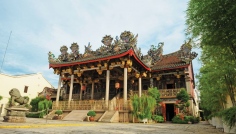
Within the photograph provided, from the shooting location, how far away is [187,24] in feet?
18.4

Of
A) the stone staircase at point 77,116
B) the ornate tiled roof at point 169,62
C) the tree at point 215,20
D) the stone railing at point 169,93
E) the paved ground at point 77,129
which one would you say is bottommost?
the stone staircase at point 77,116

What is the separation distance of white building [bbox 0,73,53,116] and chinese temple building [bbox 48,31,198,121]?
14201 millimetres

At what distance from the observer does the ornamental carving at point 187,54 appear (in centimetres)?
1670

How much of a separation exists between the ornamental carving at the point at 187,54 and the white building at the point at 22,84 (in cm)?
2673

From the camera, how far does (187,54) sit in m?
17.1

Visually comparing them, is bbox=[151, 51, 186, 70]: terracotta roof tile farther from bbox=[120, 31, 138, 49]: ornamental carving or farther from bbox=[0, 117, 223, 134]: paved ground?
bbox=[0, 117, 223, 134]: paved ground

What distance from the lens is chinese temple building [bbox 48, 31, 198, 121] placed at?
13.4 meters

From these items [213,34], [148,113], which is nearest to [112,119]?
[148,113]

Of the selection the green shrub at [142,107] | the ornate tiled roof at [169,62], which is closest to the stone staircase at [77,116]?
the green shrub at [142,107]

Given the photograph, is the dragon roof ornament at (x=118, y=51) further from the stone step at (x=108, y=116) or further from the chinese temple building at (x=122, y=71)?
the stone step at (x=108, y=116)

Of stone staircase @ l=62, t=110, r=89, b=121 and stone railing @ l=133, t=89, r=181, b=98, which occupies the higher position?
stone railing @ l=133, t=89, r=181, b=98

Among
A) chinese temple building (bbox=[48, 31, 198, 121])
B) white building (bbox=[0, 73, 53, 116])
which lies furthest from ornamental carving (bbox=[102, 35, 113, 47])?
white building (bbox=[0, 73, 53, 116])

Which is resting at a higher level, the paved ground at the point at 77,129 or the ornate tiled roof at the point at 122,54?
the ornate tiled roof at the point at 122,54

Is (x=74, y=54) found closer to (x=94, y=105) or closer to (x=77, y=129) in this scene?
(x=94, y=105)
